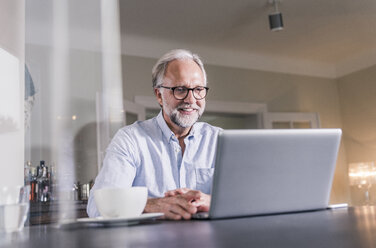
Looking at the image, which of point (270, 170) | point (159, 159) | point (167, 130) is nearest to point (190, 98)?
point (167, 130)

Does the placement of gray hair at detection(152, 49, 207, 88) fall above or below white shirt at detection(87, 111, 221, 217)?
above

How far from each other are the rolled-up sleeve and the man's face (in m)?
0.26

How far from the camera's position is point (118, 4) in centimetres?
347

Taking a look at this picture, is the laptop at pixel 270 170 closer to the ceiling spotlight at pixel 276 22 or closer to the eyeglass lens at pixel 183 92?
the eyeglass lens at pixel 183 92

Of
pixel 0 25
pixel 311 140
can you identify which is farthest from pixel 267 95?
pixel 311 140

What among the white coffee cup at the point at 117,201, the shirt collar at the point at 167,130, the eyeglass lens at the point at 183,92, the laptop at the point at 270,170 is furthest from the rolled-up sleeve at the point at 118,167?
the laptop at the point at 270,170

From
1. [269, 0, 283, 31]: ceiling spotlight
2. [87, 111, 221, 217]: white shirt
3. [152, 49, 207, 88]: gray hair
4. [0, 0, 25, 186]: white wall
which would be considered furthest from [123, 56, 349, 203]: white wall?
[87, 111, 221, 217]: white shirt

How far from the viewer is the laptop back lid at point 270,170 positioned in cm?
79

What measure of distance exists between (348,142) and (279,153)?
4.71 meters

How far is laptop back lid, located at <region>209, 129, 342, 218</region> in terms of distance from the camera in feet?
2.58

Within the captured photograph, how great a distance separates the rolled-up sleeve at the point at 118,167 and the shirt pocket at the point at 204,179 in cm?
27

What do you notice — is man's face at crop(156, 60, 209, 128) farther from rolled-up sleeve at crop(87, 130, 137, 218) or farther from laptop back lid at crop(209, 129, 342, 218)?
laptop back lid at crop(209, 129, 342, 218)

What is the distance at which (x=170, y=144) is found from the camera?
1769 mm

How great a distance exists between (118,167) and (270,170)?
2.79ft
